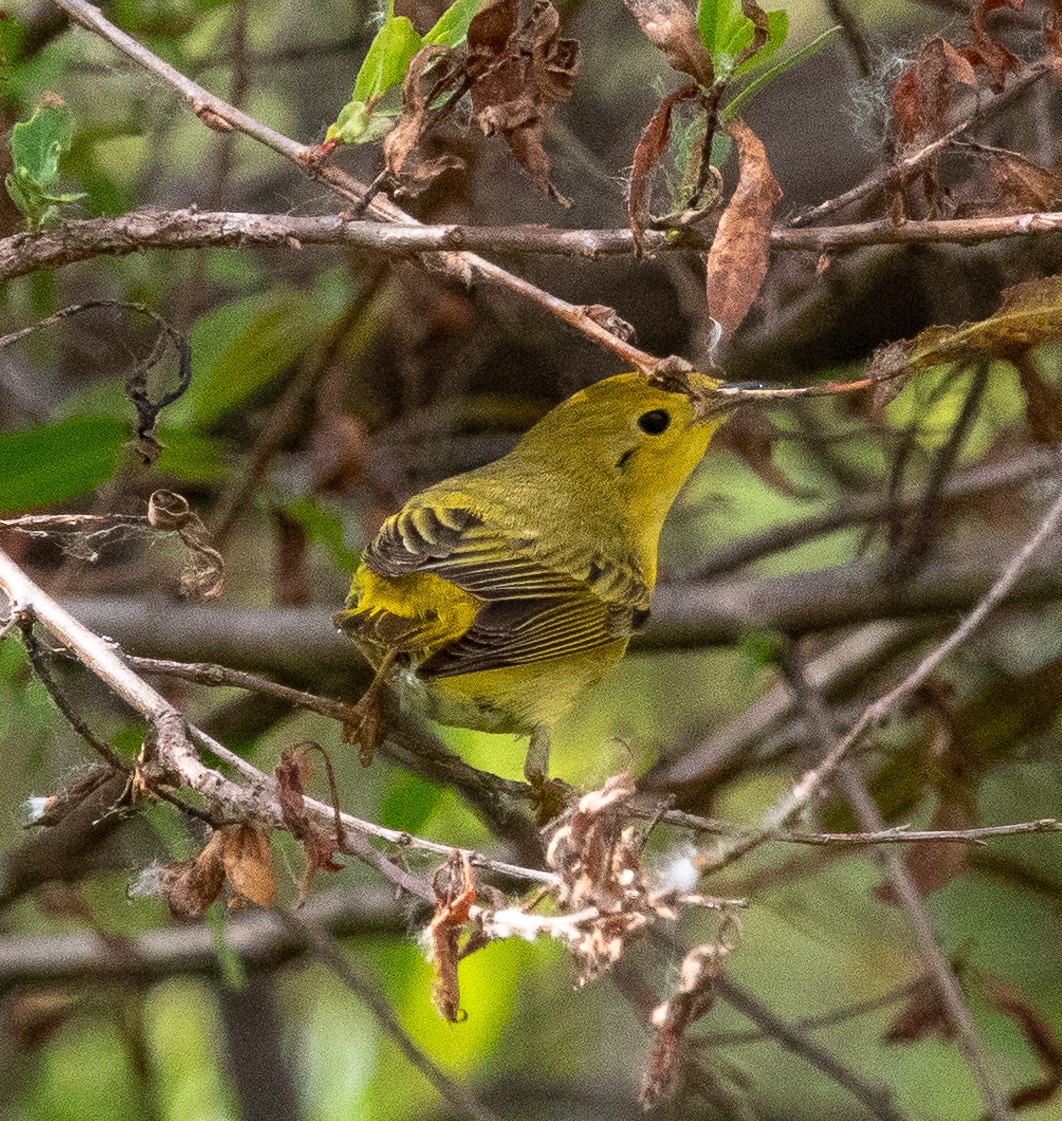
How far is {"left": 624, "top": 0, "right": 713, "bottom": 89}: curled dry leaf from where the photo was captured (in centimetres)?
137

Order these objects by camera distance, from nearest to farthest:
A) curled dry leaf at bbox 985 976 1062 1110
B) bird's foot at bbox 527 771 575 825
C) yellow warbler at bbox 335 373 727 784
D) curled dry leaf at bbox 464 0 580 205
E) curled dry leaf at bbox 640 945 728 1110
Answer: curled dry leaf at bbox 640 945 728 1110
curled dry leaf at bbox 464 0 580 205
yellow warbler at bbox 335 373 727 784
curled dry leaf at bbox 985 976 1062 1110
bird's foot at bbox 527 771 575 825

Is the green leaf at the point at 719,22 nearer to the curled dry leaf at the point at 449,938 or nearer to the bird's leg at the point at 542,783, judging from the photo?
the curled dry leaf at the point at 449,938

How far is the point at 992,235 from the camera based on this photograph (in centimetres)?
146

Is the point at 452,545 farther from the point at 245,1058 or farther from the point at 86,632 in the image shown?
the point at 245,1058

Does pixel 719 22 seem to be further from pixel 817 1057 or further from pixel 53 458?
pixel 817 1057

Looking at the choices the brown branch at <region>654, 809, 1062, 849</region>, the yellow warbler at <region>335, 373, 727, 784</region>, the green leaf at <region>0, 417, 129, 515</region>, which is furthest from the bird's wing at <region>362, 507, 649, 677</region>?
the brown branch at <region>654, 809, 1062, 849</region>

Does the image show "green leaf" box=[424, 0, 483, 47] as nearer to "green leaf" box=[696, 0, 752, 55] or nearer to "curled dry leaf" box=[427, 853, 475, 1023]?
"green leaf" box=[696, 0, 752, 55]

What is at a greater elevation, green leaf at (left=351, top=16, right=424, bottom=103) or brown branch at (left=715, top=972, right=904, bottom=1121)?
green leaf at (left=351, top=16, right=424, bottom=103)

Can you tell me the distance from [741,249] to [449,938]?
686 millimetres

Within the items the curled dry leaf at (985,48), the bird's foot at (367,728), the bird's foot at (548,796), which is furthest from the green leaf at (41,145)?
the bird's foot at (548,796)

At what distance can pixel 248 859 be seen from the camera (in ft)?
4.51

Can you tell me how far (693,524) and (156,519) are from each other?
328 centimetres

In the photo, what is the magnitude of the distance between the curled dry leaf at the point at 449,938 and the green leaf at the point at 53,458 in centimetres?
104

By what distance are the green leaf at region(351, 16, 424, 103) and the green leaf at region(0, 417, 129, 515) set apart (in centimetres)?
67
